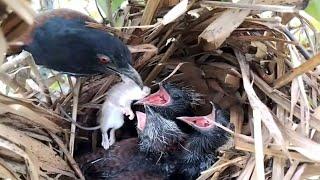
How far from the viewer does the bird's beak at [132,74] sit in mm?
1446

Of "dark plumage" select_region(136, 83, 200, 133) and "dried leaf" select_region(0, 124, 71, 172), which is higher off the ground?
"dried leaf" select_region(0, 124, 71, 172)

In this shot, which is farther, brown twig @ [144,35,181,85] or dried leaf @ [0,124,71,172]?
brown twig @ [144,35,181,85]

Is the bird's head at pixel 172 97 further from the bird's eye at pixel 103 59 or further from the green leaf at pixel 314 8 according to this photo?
the green leaf at pixel 314 8

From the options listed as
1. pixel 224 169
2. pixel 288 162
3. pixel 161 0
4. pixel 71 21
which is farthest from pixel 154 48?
pixel 288 162

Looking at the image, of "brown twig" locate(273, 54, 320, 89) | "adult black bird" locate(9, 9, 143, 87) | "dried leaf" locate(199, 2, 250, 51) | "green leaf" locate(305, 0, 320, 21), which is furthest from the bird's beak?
"green leaf" locate(305, 0, 320, 21)

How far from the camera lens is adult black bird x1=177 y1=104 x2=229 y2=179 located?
4.91 feet

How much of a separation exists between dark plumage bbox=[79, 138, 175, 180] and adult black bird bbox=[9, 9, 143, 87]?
21cm

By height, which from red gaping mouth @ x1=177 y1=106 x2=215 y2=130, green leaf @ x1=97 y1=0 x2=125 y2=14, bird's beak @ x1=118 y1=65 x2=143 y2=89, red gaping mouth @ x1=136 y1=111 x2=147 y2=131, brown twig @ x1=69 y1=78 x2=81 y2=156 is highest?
green leaf @ x1=97 y1=0 x2=125 y2=14

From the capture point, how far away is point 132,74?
1453 millimetres

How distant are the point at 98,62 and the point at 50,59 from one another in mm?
155

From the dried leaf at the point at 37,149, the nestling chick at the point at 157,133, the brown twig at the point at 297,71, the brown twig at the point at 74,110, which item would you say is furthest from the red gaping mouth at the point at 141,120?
the brown twig at the point at 297,71

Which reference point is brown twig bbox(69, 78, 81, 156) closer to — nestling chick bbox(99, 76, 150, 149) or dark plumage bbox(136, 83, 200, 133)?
nestling chick bbox(99, 76, 150, 149)

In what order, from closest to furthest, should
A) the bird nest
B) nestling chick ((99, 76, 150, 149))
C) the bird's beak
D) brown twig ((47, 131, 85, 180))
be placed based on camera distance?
the bird nest < brown twig ((47, 131, 85, 180)) < the bird's beak < nestling chick ((99, 76, 150, 149))

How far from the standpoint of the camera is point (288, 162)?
116 cm
